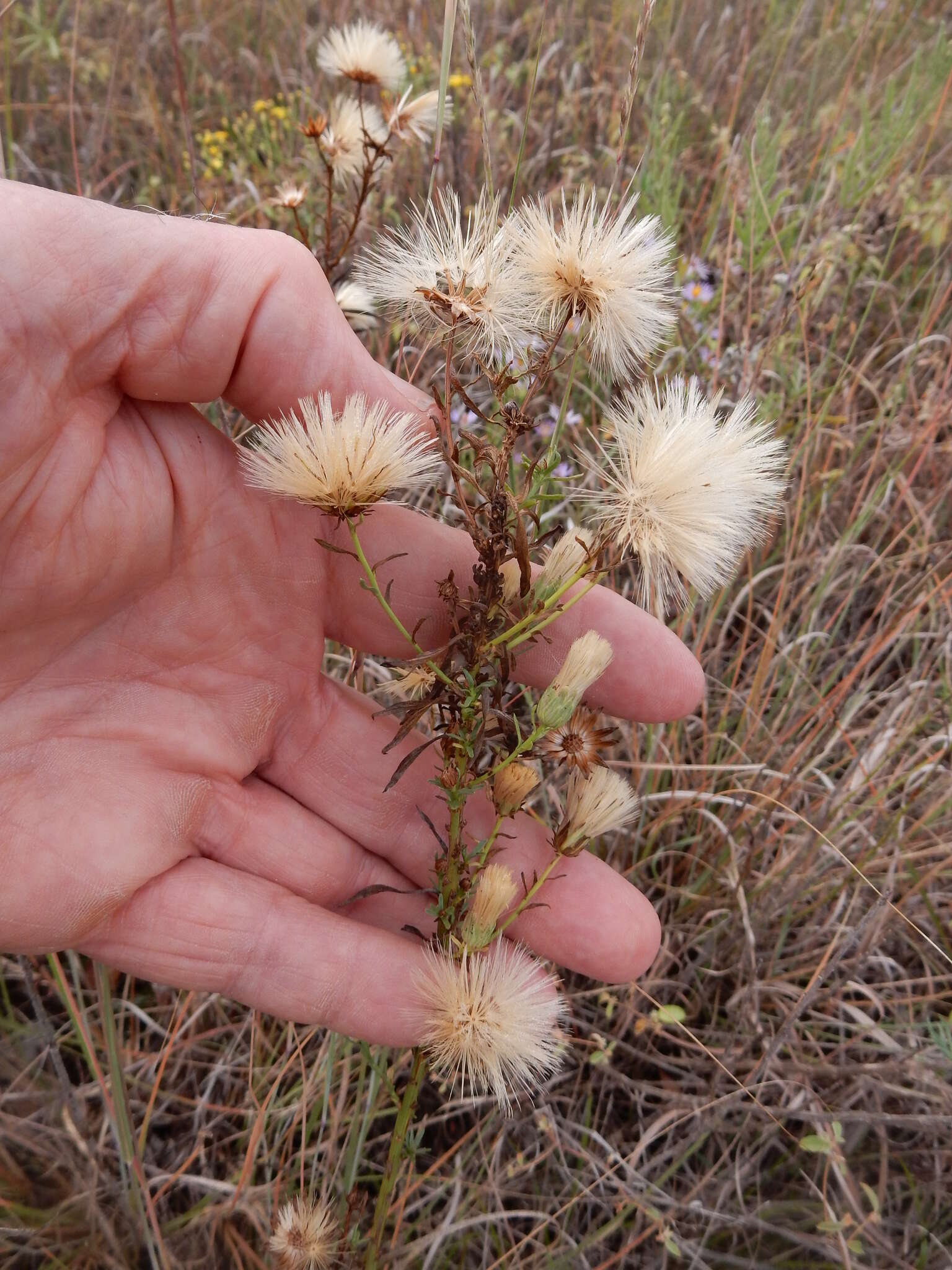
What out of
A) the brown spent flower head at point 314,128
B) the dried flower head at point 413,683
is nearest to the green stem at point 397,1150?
the dried flower head at point 413,683

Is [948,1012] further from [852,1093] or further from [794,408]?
[794,408]

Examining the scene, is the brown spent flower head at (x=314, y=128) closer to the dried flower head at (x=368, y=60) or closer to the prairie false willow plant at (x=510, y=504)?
the dried flower head at (x=368, y=60)

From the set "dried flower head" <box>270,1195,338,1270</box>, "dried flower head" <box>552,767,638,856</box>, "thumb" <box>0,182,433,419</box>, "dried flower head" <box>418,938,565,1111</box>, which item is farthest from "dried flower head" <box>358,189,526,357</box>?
"dried flower head" <box>270,1195,338,1270</box>

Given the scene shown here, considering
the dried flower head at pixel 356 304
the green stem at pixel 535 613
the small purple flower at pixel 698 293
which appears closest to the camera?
the green stem at pixel 535 613

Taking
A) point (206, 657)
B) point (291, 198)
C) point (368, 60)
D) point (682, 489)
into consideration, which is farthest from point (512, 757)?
point (368, 60)

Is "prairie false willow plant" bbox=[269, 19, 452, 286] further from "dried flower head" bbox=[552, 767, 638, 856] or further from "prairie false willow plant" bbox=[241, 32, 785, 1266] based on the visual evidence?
"dried flower head" bbox=[552, 767, 638, 856]

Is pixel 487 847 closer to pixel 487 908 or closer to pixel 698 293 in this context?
pixel 487 908

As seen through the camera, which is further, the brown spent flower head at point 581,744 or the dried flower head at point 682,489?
the brown spent flower head at point 581,744

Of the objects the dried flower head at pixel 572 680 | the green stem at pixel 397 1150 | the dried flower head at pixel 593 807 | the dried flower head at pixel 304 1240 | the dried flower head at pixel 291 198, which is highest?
the dried flower head at pixel 291 198
